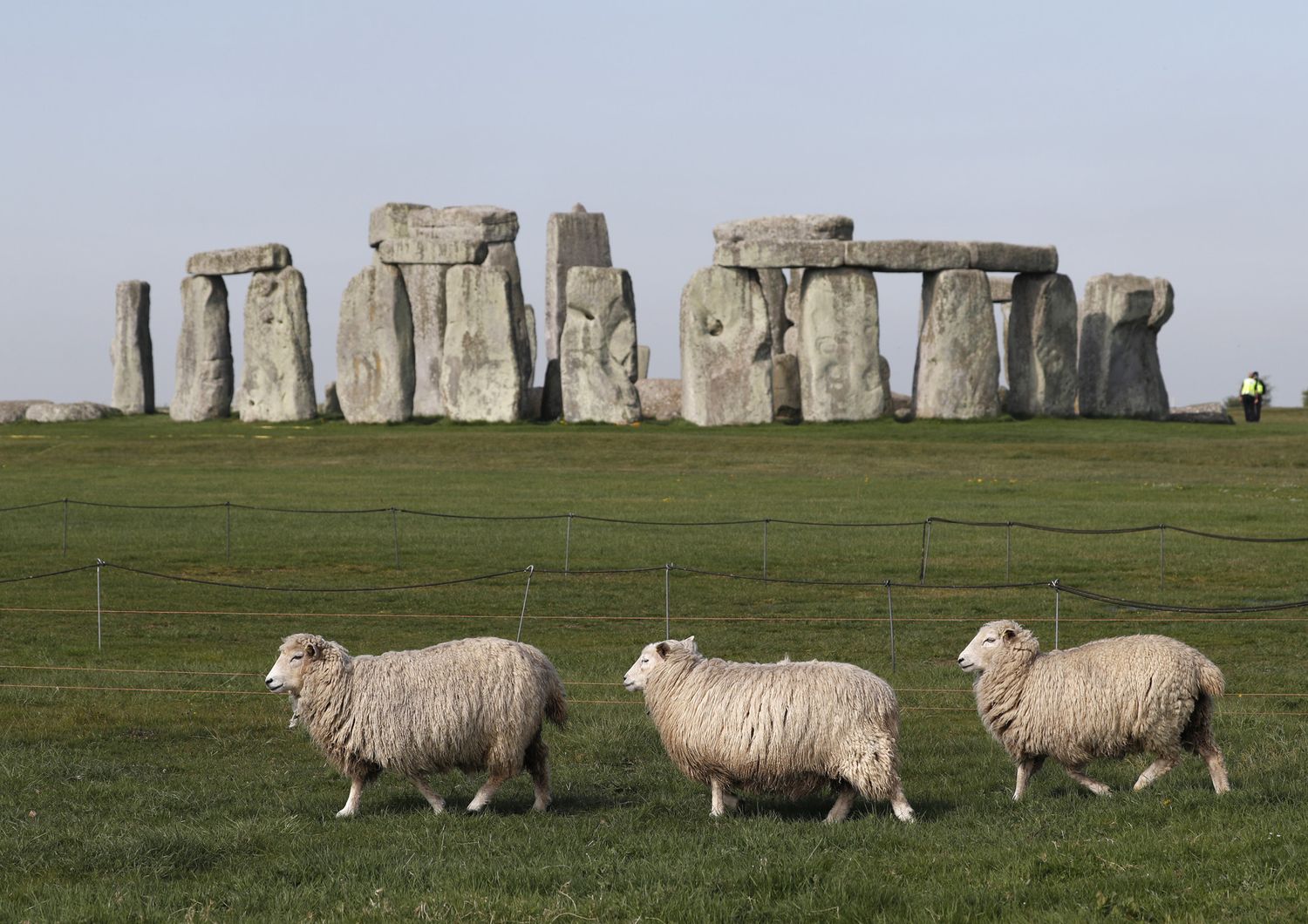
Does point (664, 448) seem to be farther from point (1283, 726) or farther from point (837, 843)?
point (837, 843)

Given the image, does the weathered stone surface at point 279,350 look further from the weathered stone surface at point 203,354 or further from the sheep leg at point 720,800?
the sheep leg at point 720,800

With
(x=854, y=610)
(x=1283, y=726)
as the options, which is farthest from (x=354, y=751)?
(x=854, y=610)

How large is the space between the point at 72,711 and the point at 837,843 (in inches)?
306

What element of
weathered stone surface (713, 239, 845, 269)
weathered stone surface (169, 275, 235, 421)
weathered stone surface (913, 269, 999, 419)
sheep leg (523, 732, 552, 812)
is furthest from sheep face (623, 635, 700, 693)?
weathered stone surface (169, 275, 235, 421)

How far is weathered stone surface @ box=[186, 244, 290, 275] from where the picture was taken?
50969 mm

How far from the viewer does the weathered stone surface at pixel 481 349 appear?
48.0 m

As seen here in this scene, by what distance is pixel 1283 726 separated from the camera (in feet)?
42.4

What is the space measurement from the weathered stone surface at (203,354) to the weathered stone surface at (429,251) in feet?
24.4

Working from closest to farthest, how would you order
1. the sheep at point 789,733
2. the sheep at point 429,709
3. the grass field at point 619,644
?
the grass field at point 619,644
the sheep at point 789,733
the sheep at point 429,709

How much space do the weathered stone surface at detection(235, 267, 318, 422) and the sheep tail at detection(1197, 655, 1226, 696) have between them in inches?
1665

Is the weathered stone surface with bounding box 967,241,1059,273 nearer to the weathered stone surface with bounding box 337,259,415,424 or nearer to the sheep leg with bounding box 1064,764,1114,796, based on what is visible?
the weathered stone surface with bounding box 337,259,415,424

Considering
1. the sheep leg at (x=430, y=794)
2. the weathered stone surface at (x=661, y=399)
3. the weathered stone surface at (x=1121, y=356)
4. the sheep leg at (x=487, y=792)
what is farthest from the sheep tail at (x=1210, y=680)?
the weathered stone surface at (x=661, y=399)

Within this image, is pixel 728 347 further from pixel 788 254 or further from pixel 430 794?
pixel 430 794

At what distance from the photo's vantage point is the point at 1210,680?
10.7 meters
